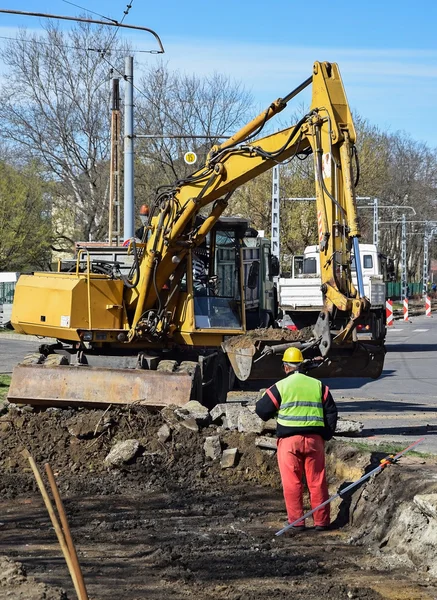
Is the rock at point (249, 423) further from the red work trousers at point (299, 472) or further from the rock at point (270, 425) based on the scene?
the red work trousers at point (299, 472)

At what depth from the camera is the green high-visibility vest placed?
27.8 feet

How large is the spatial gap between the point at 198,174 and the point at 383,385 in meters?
8.12

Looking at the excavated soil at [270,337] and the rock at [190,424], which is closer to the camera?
the rock at [190,424]

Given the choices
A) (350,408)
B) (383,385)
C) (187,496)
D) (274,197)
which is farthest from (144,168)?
(187,496)

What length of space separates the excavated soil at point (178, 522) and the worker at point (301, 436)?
31cm

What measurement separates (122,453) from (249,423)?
5.21 feet

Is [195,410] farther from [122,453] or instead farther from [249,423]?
[122,453]

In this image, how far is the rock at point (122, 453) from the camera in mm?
11023

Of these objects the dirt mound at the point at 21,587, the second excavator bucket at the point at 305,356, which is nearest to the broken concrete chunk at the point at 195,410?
the second excavator bucket at the point at 305,356

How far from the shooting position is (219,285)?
1499 cm

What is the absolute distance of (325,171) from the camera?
1212cm

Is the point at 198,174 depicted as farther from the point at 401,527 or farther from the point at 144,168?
the point at 144,168

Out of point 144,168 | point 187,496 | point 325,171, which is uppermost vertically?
point 144,168

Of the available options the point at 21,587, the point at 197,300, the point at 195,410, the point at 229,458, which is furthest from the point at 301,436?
the point at 197,300
